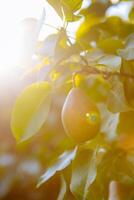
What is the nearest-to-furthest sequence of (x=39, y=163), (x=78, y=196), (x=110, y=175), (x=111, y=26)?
(x=78, y=196) < (x=110, y=175) < (x=111, y=26) < (x=39, y=163)

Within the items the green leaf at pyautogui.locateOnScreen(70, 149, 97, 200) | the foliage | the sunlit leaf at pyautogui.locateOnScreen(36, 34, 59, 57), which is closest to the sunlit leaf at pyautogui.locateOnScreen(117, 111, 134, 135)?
the foliage

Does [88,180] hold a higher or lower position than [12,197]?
higher

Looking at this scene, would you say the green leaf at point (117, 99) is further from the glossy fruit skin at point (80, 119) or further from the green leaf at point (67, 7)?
the green leaf at point (67, 7)

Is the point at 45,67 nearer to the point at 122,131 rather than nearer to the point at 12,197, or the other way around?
the point at 122,131

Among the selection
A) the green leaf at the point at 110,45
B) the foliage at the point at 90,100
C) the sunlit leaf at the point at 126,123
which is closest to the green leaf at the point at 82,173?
the foliage at the point at 90,100

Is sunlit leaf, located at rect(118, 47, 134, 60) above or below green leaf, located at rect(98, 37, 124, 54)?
above

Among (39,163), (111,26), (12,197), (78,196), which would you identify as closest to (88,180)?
(78,196)

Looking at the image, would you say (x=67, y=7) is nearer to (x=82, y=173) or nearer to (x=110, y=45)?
(x=110, y=45)

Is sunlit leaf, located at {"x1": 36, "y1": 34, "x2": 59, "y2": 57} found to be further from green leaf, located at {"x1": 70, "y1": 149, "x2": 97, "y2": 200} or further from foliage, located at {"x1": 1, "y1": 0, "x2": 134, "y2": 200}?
green leaf, located at {"x1": 70, "y1": 149, "x2": 97, "y2": 200}
